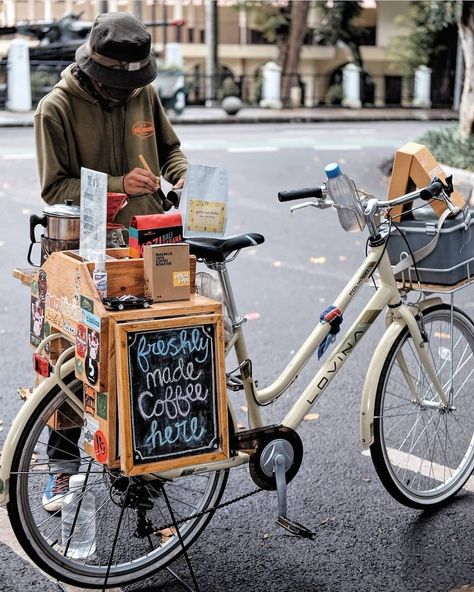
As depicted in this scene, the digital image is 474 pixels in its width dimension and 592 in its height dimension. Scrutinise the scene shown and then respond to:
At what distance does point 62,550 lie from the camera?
143 inches

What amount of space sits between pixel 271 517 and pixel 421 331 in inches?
38.9

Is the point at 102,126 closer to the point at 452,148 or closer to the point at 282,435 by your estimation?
the point at 282,435

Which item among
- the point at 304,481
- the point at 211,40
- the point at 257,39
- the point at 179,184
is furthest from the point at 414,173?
the point at 257,39

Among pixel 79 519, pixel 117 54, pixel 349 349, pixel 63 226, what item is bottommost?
pixel 79 519

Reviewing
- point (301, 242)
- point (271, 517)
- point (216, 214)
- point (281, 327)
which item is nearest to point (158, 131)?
point (216, 214)

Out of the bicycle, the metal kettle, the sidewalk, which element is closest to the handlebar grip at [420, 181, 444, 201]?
the bicycle

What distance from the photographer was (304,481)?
4574mm

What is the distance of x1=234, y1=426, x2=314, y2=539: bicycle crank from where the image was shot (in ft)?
12.0

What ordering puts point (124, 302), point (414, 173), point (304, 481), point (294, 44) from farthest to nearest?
point (294, 44), point (304, 481), point (414, 173), point (124, 302)

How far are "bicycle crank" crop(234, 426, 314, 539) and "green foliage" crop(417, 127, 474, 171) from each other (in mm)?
10259

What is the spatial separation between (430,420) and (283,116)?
2367cm

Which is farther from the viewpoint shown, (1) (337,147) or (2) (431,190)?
(1) (337,147)

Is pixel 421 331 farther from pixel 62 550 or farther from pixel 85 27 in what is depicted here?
pixel 85 27

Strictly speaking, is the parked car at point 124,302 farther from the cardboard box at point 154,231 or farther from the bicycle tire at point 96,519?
the bicycle tire at point 96,519
